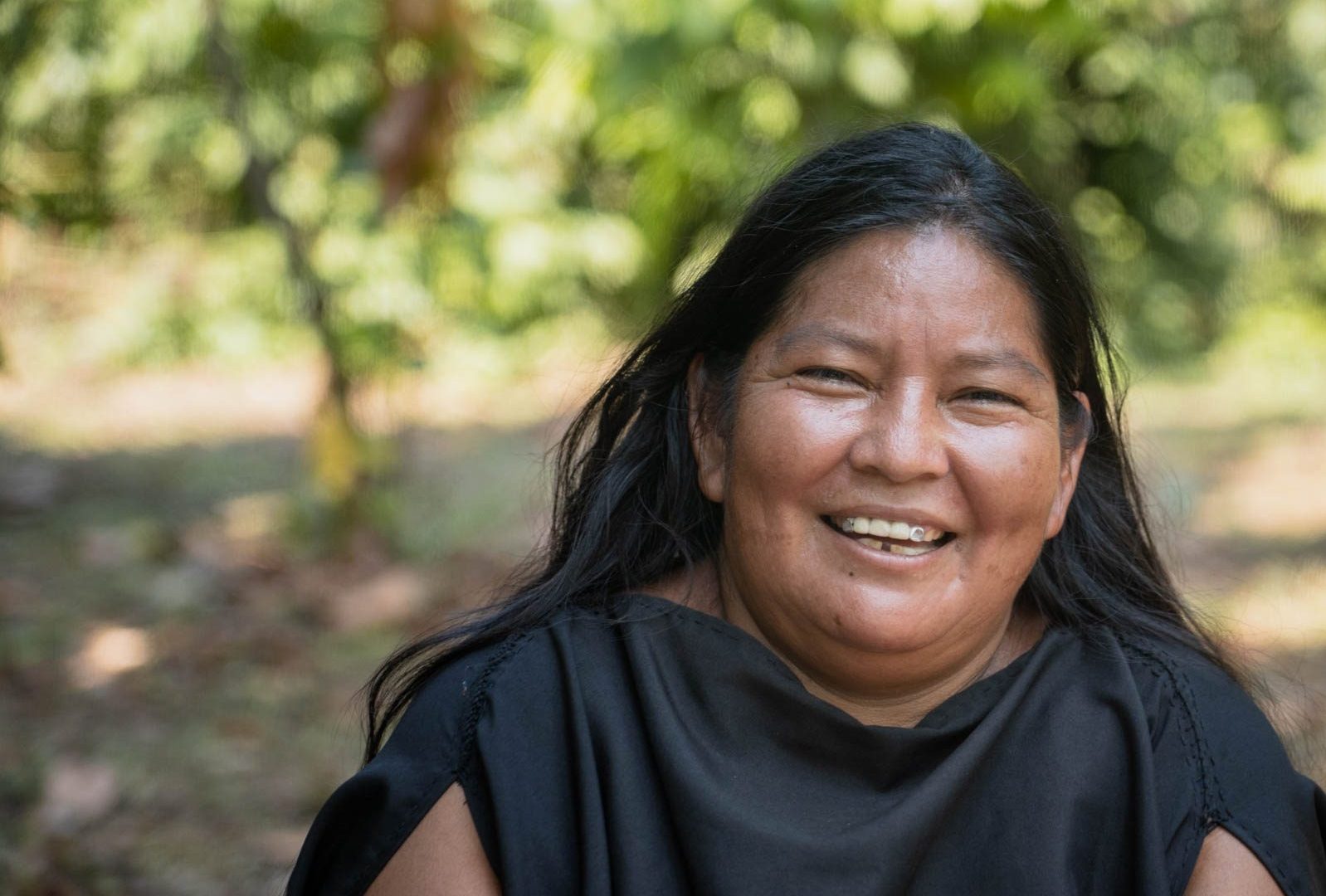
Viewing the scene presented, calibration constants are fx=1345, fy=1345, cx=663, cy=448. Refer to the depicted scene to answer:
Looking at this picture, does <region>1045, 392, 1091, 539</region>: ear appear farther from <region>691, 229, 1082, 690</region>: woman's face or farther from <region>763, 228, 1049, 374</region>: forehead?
<region>763, 228, 1049, 374</region>: forehead

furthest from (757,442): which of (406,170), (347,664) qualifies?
(406,170)

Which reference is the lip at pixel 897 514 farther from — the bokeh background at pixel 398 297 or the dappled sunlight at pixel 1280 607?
the dappled sunlight at pixel 1280 607

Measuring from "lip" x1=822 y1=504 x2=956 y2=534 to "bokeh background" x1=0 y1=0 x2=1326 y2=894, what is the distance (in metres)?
0.64

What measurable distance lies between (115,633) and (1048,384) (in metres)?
3.29

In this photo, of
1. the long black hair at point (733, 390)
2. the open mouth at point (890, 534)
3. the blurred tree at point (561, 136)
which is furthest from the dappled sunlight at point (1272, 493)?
the open mouth at point (890, 534)

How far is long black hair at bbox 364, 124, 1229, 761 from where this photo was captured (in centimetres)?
190

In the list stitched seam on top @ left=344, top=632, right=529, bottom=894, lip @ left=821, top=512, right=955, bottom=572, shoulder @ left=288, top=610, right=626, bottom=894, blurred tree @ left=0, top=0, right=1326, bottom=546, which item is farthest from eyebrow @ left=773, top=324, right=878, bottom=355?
blurred tree @ left=0, top=0, right=1326, bottom=546

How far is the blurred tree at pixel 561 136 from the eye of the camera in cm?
512

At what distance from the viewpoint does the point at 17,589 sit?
4.47 m

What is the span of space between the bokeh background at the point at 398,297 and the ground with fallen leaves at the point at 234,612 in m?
0.02

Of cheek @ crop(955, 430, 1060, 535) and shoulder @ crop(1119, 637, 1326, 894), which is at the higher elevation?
cheek @ crop(955, 430, 1060, 535)

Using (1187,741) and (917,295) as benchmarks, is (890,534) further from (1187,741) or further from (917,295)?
(1187,741)

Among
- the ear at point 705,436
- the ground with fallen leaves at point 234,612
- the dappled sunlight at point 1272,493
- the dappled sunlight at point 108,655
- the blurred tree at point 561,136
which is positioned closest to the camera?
the ear at point 705,436

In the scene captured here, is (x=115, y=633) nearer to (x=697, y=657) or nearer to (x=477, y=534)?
(x=477, y=534)
